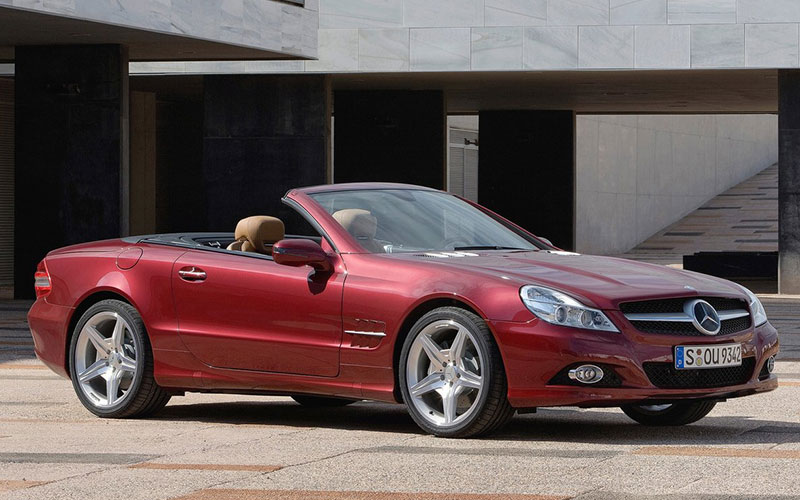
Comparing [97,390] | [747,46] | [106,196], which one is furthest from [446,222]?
[747,46]

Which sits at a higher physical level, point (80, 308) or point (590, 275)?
point (590, 275)

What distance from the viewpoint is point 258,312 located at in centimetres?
822

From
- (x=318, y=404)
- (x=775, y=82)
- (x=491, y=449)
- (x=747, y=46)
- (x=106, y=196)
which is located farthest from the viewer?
(x=775, y=82)

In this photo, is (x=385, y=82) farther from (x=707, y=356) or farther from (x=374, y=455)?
(x=374, y=455)

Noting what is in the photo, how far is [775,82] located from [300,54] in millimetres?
8834

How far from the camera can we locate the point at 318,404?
30.9ft

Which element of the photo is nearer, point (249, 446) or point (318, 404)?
point (249, 446)

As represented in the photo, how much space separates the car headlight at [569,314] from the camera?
721 centimetres

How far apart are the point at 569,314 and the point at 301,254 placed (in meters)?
1.53

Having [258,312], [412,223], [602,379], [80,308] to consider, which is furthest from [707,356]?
[80,308]

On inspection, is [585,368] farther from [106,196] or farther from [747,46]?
[747,46]

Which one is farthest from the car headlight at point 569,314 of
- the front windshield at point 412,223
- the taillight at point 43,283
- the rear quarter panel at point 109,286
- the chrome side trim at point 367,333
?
the taillight at point 43,283

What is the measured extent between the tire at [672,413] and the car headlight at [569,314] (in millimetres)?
1200

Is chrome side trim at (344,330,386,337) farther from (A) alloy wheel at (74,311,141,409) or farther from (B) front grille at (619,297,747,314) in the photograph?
(A) alloy wheel at (74,311,141,409)
